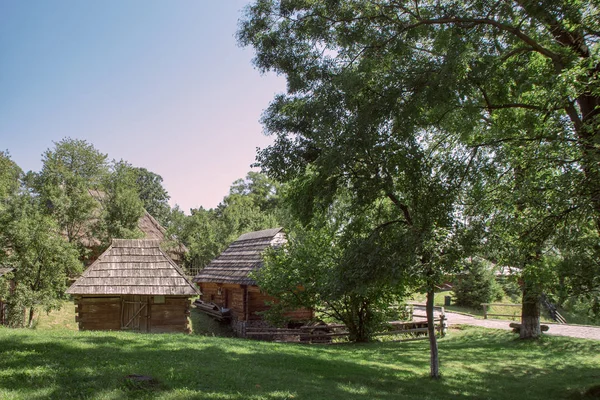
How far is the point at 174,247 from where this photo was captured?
38.7m

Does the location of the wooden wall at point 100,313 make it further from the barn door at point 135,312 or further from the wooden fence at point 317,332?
the wooden fence at point 317,332

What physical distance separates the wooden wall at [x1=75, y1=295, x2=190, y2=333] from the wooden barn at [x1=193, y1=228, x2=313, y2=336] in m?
3.24

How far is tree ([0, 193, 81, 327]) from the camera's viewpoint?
64.2 ft

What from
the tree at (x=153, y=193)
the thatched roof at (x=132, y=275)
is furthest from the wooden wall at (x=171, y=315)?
the tree at (x=153, y=193)

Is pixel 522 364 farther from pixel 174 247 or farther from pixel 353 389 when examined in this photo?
pixel 174 247

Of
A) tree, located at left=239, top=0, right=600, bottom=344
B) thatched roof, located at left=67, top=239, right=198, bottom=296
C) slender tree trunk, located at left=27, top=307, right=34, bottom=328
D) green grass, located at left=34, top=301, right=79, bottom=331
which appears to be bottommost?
green grass, located at left=34, top=301, right=79, bottom=331

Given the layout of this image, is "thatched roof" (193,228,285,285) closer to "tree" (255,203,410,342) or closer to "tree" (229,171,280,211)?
"tree" (255,203,410,342)

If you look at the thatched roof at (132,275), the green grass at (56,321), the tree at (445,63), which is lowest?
the green grass at (56,321)

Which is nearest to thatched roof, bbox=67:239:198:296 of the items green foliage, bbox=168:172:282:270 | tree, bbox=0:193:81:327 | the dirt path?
tree, bbox=0:193:81:327

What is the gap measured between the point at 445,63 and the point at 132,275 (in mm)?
15719

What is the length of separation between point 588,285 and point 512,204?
211cm

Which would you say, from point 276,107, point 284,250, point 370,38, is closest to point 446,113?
point 370,38

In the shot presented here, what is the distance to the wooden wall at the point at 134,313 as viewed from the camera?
18.4 meters

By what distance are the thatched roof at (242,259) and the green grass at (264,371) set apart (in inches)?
353
